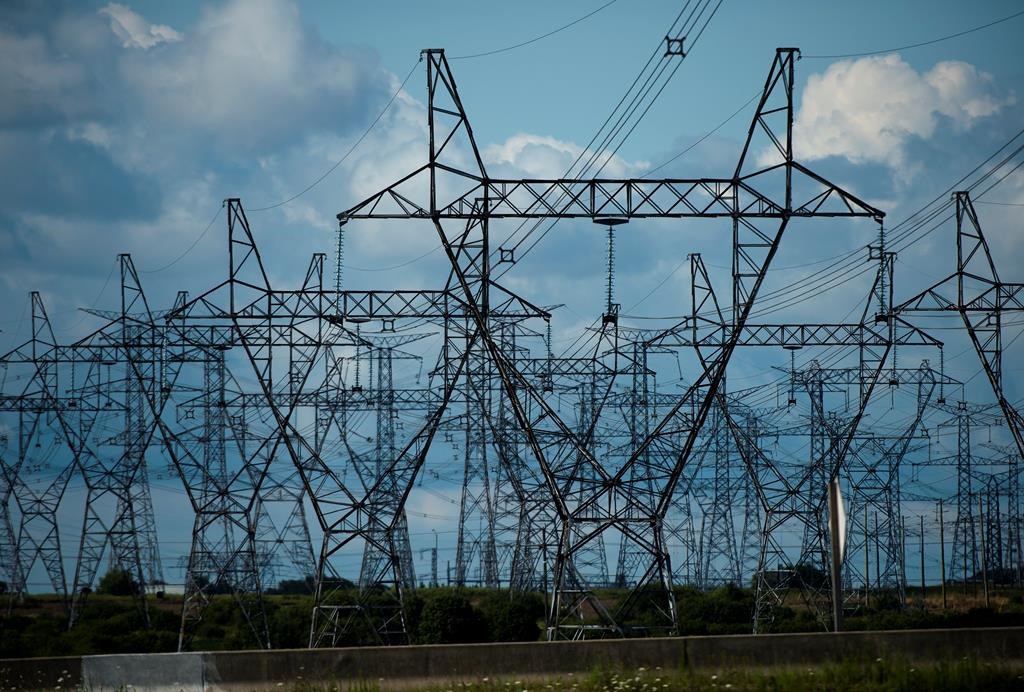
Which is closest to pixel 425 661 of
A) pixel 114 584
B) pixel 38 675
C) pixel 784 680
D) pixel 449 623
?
pixel 784 680

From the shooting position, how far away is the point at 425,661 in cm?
1941

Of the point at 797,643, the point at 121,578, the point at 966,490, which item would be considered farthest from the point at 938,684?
the point at 121,578

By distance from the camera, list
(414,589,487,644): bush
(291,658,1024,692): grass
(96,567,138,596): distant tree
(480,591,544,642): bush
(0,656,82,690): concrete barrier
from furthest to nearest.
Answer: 1. (96,567,138,596): distant tree
2. (414,589,487,644): bush
3. (480,591,544,642): bush
4. (0,656,82,690): concrete barrier
5. (291,658,1024,692): grass

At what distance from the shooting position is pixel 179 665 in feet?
62.6

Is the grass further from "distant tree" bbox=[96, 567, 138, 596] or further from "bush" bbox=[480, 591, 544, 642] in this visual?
"distant tree" bbox=[96, 567, 138, 596]

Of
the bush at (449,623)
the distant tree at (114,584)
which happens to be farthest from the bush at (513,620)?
the distant tree at (114,584)

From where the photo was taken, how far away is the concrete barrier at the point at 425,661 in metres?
19.0

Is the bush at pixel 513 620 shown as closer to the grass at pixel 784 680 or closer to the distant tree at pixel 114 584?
the grass at pixel 784 680

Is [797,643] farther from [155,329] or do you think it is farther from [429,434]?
[155,329]

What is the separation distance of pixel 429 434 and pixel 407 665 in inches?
729

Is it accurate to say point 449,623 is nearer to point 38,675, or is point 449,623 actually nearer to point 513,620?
point 513,620

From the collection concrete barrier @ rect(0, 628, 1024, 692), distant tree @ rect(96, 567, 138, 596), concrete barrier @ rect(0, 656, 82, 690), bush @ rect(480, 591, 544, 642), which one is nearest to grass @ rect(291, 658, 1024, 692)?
concrete barrier @ rect(0, 628, 1024, 692)

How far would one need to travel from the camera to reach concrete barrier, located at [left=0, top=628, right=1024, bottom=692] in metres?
19.0

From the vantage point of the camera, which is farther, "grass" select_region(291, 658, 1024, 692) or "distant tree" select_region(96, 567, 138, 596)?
"distant tree" select_region(96, 567, 138, 596)
